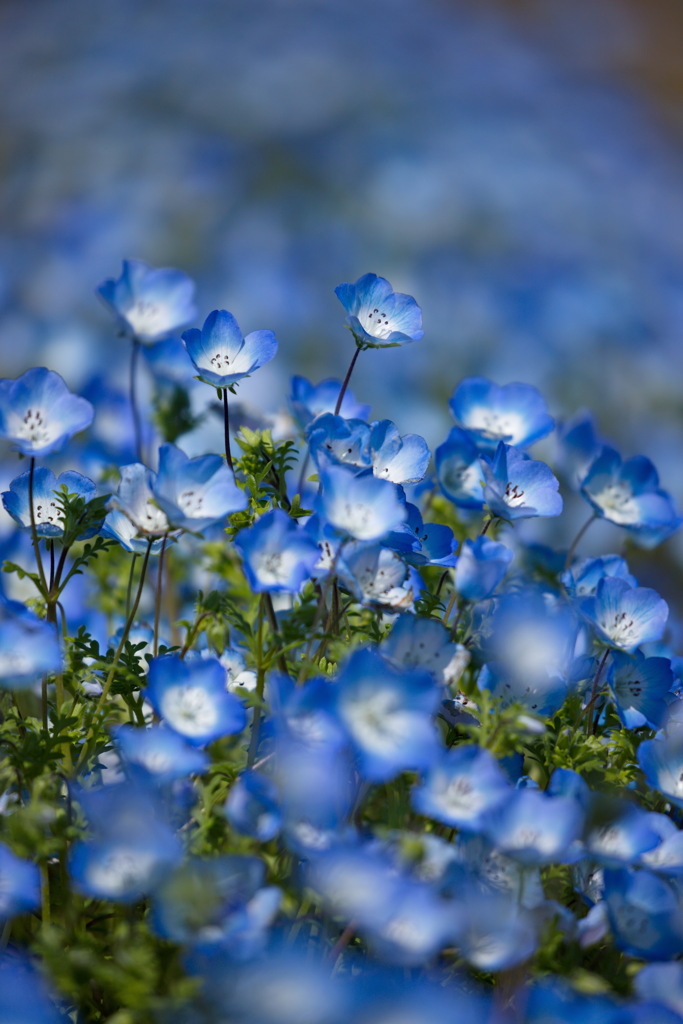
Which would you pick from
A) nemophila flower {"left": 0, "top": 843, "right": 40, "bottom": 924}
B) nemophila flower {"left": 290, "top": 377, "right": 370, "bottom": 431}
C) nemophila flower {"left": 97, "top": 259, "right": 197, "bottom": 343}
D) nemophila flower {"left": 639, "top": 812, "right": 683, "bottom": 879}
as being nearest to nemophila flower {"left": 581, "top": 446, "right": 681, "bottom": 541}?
nemophila flower {"left": 290, "top": 377, "right": 370, "bottom": 431}

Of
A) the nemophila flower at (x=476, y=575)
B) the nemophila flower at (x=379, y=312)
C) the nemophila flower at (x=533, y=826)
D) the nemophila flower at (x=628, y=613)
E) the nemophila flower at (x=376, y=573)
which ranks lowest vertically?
the nemophila flower at (x=628, y=613)

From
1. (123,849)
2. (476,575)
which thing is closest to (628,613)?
(476,575)

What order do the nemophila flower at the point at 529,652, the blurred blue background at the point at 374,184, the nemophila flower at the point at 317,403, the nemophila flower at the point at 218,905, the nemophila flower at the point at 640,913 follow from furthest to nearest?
the blurred blue background at the point at 374,184
the nemophila flower at the point at 317,403
the nemophila flower at the point at 529,652
the nemophila flower at the point at 640,913
the nemophila flower at the point at 218,905

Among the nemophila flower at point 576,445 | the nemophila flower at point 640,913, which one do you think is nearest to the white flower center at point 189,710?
the nemophila flower at point 640,913

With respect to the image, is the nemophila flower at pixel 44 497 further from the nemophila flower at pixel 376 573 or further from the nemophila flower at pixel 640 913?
the nemophila flower at pixel 640 913

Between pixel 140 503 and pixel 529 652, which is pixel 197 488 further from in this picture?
pixel 529 652

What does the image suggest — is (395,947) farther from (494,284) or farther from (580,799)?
(494,284)

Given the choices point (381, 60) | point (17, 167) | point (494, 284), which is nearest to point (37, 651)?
point (494, 284)
